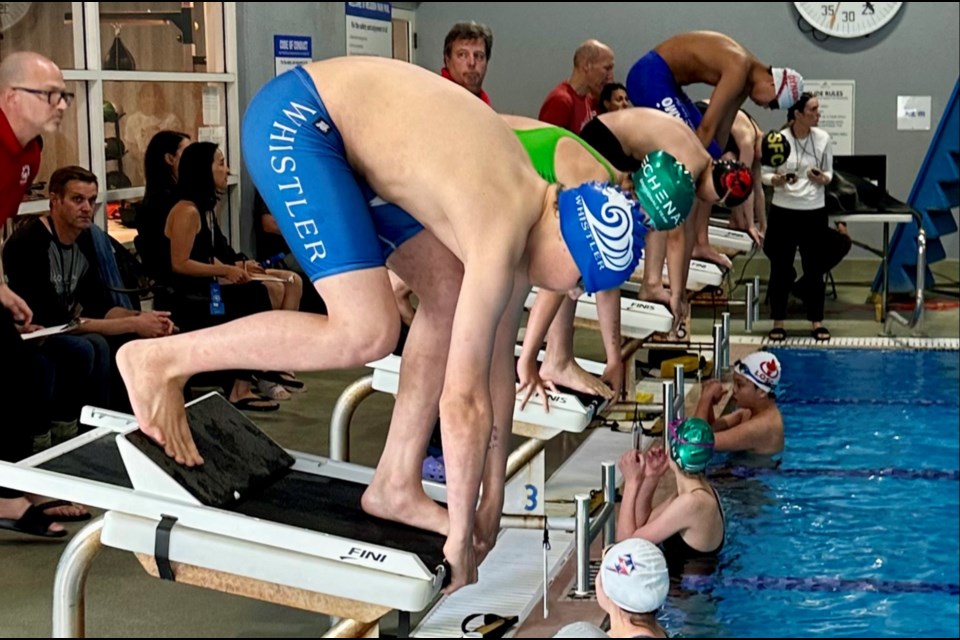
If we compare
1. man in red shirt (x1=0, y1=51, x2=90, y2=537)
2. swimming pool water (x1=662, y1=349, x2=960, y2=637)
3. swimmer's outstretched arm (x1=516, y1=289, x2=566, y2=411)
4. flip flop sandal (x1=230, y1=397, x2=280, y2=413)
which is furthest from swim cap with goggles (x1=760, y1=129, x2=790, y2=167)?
man in red shirt (x1=0, y1=51, x2=90, y2=537)

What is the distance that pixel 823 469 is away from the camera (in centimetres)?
776

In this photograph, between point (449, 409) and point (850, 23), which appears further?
point (850, 23)

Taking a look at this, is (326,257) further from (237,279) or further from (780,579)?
(237,279)

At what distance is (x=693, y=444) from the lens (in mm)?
5277

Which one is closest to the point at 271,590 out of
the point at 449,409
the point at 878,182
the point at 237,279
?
the point at 449,409

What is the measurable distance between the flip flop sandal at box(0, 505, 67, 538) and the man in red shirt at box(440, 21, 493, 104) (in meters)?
2.94

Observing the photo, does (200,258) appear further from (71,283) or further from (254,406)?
(71,283)

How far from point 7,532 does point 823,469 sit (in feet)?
14.5

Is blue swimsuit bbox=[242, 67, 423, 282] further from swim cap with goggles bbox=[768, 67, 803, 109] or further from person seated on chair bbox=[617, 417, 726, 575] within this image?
swim cap with goggles bbox=[768, 67, 803, 109]

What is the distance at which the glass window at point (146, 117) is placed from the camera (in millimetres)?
8516

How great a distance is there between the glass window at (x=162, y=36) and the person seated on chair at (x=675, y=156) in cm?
346

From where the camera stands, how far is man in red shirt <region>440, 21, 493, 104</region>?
6910 millimetres

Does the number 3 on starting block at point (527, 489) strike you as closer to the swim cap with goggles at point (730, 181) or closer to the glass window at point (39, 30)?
the swim cap with goggles at point (730, 181)

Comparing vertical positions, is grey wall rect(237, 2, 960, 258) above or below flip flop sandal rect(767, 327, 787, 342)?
above
